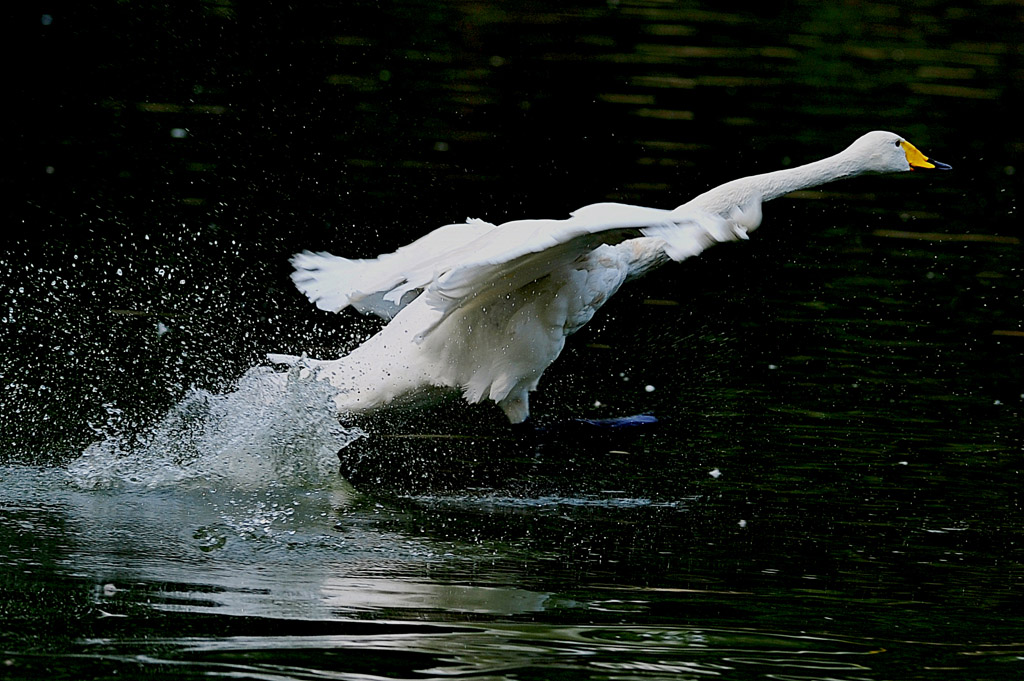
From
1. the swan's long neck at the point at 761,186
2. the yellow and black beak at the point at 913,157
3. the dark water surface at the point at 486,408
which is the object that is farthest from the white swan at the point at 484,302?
the dark water surface at the point at 486,408

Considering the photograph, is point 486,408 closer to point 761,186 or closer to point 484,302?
point 484,302

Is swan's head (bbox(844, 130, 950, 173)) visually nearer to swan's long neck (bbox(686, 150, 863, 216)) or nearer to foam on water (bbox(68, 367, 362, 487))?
swan's long neck (bbox(686, 150, 863, 216))

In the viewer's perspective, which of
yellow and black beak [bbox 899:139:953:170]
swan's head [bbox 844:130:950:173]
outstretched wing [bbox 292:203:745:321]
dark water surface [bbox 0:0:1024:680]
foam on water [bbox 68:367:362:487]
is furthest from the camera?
yellow and black beak [bbox 899:139:953:170]

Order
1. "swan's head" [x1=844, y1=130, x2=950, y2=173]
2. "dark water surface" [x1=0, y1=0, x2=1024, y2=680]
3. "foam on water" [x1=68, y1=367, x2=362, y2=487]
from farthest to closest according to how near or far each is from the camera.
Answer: "swan's head" [x1=844, y1=130, x2=950, y2=173], "foam on water" [x1=68, y1=367, x2=362, y2=487], "dark water surface" [x1=0, y1=0, x2=1024, y2=680]

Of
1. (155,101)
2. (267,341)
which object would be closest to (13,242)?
(267,341)

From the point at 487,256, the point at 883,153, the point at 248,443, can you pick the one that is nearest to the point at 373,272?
the point at 248,443

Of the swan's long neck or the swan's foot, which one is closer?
the swan's long neck

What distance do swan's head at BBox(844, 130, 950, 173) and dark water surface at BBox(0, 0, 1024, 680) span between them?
4.67 feet

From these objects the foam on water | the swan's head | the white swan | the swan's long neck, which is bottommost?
the foam on water

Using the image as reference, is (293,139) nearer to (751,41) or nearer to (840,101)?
(840,101)

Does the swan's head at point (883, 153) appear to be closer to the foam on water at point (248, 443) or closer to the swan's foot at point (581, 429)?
the swan's foot at point (581, 429)

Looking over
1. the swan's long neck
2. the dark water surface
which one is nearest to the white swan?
the swan's long neck

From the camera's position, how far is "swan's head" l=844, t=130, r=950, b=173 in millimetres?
8586

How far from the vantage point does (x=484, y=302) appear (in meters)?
8.10
